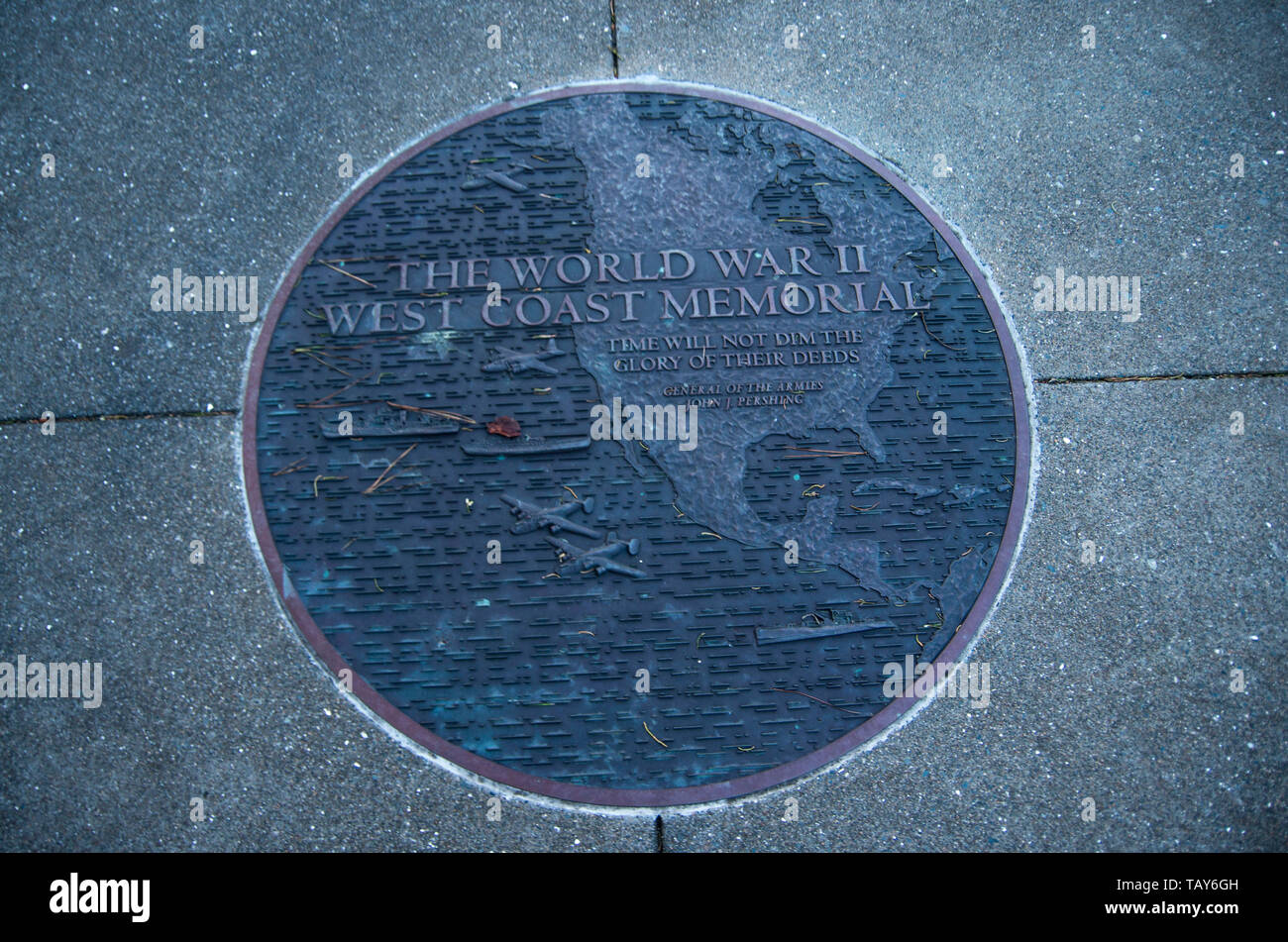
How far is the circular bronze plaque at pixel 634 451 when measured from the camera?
305 cm

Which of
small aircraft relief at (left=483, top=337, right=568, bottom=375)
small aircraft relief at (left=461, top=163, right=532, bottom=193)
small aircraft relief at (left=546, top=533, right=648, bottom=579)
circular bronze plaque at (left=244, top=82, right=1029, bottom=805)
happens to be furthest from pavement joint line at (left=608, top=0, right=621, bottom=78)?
small aircraft relief at (left=546, top=533, right=648, bottom=579)

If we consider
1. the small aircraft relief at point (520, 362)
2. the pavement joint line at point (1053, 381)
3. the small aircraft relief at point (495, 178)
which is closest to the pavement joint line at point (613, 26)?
the small aircraft relief at point (495, 178)

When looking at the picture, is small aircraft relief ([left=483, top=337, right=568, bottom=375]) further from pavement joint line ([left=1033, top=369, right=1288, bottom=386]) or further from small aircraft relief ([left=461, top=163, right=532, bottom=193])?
pavement joint line ([left=1033, top=369, right=1288, bottom=386])

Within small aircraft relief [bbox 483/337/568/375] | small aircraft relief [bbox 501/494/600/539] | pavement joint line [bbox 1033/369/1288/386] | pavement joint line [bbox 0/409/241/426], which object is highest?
small aircraft relief [bbox 483/337/568/375]

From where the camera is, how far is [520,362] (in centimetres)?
321

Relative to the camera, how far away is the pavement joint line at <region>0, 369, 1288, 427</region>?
333 centimetres

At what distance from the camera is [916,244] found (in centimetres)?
338

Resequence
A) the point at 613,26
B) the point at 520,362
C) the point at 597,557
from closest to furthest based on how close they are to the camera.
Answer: the point at 597,557 → the point at 520,362 → the point at 613,26

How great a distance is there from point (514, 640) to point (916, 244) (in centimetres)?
238

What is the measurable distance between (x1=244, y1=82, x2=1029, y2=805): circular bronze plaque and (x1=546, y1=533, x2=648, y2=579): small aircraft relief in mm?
12

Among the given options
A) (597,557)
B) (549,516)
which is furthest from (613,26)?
(597,557)

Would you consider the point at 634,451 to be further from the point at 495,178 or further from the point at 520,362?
the point at 495,178

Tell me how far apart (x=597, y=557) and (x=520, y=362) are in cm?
86
